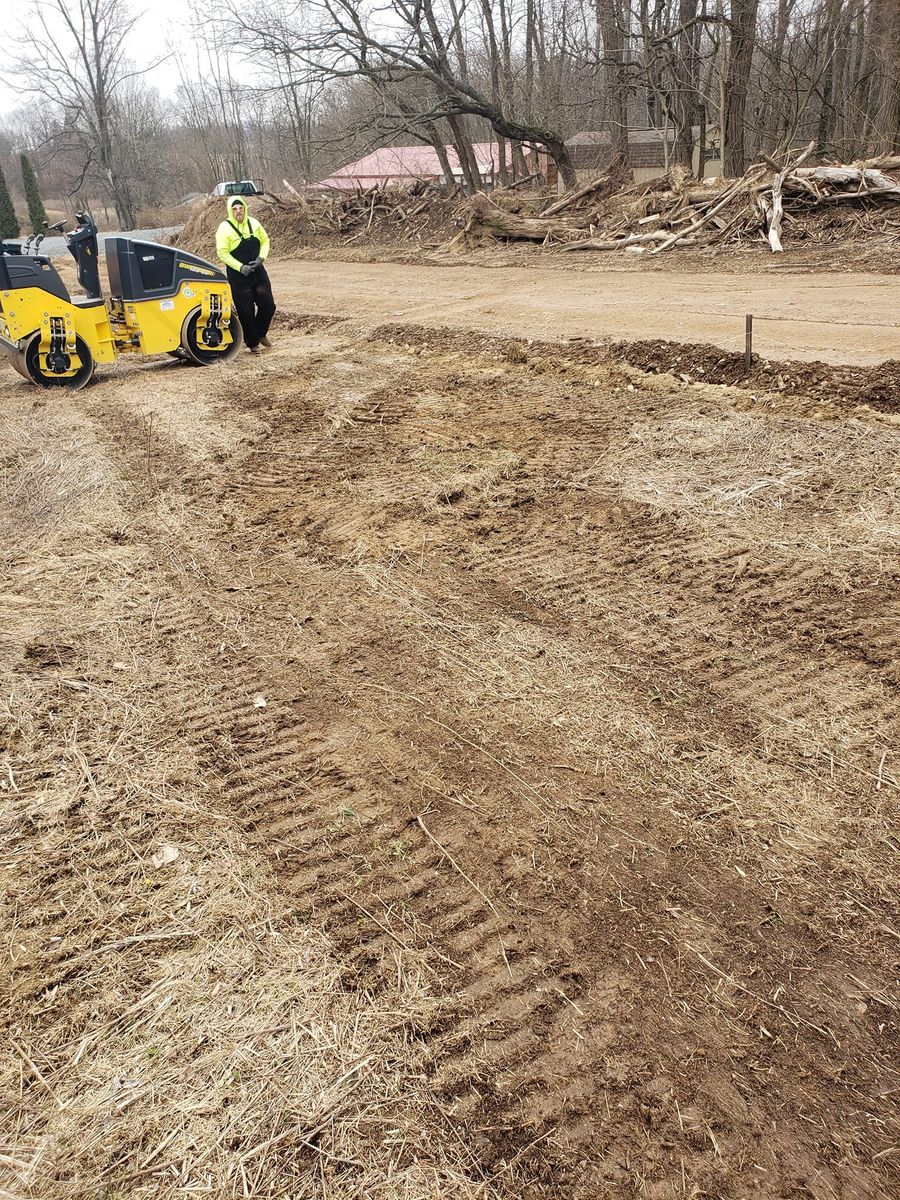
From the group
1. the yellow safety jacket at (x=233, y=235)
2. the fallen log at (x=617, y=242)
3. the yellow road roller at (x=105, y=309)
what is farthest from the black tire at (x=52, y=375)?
the fallen log at (x=617, y=242)

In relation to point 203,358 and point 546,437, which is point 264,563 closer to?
point 546,437

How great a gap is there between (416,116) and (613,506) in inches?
777

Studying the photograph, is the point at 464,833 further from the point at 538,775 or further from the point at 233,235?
the point at 233,235

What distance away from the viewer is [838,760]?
3379mm

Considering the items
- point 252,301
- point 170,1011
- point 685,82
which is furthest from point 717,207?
point 170,1011

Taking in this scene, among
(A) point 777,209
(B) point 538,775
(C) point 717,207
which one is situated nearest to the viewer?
(B) point 538,775

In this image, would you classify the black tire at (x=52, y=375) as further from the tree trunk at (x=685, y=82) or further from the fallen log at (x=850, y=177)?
the tree trunk at (x=685, y=82)

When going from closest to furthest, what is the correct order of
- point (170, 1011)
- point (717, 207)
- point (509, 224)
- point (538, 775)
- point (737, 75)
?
point (170, 1011)
point (538, 775)
point (717, 207)
point (737, 75)
point (509, 224)

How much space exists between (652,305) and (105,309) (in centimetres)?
744

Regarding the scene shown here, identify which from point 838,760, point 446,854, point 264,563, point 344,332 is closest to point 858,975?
point 838,760

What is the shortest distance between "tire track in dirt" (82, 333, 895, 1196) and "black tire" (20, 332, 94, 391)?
193 inches

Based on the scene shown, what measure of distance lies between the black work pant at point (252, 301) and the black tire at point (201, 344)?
0.20 m

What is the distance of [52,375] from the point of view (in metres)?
9.89

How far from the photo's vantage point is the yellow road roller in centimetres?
921
